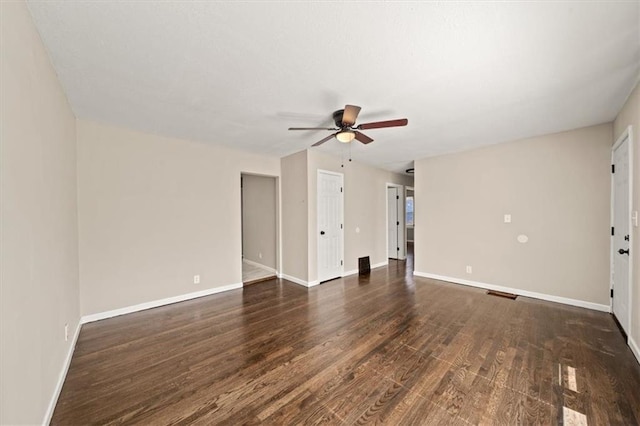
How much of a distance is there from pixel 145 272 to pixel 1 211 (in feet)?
8.67

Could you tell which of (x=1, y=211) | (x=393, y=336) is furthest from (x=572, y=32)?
(x=1, y=211)

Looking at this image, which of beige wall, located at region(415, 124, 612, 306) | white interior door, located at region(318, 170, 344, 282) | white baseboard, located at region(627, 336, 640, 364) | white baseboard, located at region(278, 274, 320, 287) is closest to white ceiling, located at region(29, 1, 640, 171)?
beige wall, located at region(415, 124, 612, 306)

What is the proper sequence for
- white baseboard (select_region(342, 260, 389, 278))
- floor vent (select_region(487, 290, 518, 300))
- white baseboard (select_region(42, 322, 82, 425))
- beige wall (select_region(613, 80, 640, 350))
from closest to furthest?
white baseboard (select_region(42, 322, 82, 425)) < beige wall (select_region(613, 80, 640, 350)) < floor vent (select_region(487, 290, 518, 300)) < white baseboard (select_region(342, 260, 389, 278))

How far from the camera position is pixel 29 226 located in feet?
4.76

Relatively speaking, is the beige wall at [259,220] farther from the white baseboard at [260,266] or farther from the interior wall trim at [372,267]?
the interior wall trim at [372,267]

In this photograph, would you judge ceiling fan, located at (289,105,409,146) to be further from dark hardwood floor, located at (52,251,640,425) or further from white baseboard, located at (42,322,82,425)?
white baseboard, located at (42,322,82,425)

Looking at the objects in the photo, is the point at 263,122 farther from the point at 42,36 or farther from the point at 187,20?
the point at 42,36

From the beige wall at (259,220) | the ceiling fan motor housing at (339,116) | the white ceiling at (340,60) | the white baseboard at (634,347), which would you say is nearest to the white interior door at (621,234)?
the white baseboard at (634,347)

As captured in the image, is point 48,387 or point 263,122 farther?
point 263,122

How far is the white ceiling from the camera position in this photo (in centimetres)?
143

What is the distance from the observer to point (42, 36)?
1.60 metres

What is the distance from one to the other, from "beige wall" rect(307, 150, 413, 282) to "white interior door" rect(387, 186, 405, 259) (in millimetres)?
575

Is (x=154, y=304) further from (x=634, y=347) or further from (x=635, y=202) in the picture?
(x=635, y=202)

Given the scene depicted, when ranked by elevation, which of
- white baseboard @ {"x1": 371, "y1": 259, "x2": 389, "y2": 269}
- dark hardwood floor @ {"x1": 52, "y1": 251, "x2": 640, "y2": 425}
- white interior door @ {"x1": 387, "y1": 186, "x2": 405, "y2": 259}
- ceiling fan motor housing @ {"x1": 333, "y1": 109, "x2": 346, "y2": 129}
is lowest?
dark hardwood floor @ {"x1": 52, "y1": 251, "x2": 640, "y2": 425}
